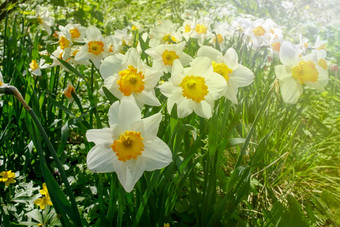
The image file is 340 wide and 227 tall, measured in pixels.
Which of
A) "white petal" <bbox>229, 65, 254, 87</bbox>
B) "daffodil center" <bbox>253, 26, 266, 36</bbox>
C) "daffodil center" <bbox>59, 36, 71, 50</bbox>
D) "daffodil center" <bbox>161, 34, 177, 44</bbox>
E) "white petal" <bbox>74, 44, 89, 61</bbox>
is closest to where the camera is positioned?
"white petal" <bbox>229, 65, 254, 87</bbox>

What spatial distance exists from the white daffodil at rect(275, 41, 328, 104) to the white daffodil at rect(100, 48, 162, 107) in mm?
415

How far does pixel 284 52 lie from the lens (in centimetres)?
100

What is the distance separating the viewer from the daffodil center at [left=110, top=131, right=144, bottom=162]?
31.9 inches

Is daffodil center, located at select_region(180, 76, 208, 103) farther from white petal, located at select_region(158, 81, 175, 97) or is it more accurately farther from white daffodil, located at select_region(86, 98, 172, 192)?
white daffodil, located at select_region(86, 98, 172, 192)

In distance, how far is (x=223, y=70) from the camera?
105cm

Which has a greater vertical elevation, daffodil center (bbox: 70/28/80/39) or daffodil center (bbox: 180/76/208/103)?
daffodil center (bbox: 70/28/80/39)

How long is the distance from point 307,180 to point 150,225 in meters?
1.18

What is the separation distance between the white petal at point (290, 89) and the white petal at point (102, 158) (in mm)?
584

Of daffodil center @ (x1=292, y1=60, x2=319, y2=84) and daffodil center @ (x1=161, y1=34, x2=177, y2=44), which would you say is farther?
A: daffodil center @ (x1=161, y1=34, x2=177, y2=44)

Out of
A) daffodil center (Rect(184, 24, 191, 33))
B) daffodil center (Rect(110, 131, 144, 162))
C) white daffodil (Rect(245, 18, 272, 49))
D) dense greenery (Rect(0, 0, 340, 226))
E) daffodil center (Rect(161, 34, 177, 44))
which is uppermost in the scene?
daffodil center (Rect(161, 34, 177, 44))

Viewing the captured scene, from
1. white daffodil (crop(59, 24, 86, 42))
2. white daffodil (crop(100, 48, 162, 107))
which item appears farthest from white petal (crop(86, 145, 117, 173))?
white daffodil (crop(59, 24, 86, 42))

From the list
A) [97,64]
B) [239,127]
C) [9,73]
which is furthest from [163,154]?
[9,73]

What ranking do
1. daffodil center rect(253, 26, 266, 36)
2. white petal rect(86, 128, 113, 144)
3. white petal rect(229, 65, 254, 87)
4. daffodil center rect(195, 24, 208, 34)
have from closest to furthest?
white petal rect(86, 128, 113, 144) < white petal rect(229, 65, 254, 87) < daffodil center rect(195, 24, 208, 34) < daffodil center rect(253, 26, 266, 36)

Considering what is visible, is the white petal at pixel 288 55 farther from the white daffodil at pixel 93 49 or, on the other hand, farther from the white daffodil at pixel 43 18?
the white daffodil at pixel 43 18
